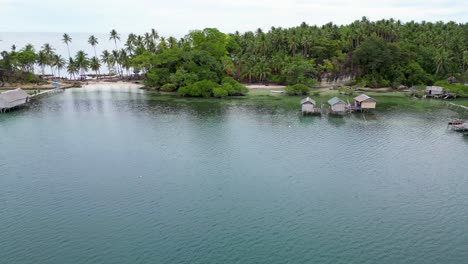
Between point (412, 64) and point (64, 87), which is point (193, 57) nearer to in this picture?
point (64, 87)

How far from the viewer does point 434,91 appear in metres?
68.2

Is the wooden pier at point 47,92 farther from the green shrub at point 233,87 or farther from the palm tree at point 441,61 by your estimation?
the palm tree at point 441,61

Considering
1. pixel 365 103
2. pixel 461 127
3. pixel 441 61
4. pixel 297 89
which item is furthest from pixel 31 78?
pixel 441 61

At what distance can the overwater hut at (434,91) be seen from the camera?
67562 millimetres

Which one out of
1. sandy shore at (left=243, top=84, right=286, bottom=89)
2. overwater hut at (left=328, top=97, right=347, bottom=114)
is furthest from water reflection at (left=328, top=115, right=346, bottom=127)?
sandy shore at (left=243, top=84, right=286, bottom=89)

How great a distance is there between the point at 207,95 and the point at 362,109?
95.8ft

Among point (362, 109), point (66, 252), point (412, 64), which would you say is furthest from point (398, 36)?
point (66, 252)

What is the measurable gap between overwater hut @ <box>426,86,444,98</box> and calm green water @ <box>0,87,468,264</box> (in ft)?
77.5

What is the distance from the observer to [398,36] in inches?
3472

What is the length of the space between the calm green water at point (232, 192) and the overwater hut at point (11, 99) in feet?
31.6

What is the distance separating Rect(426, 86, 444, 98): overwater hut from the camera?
67562 mm

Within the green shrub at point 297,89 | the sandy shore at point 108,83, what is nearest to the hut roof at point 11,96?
the sandy shore at point 108,83

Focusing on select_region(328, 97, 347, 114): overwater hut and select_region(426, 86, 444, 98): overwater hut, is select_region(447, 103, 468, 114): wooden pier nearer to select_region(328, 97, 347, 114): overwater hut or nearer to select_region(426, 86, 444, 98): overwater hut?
select_region(426, 86, 444, 98): overwater hut

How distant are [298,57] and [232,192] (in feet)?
204
